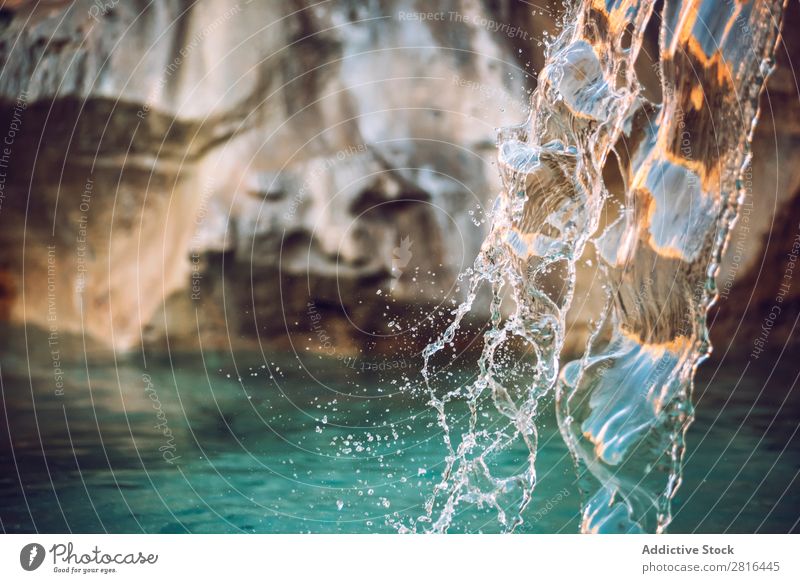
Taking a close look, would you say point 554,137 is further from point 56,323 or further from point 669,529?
point 56,323

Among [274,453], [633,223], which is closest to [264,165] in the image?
[274,453]

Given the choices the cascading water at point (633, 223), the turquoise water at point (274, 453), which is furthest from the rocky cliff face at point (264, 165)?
the cascading water at point (633, 223)

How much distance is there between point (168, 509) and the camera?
2467 mm

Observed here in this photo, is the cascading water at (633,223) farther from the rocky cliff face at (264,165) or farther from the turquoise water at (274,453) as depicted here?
the rocky cliff face at (264,165)

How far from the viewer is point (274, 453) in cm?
271

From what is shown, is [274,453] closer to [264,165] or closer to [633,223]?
[264,165]

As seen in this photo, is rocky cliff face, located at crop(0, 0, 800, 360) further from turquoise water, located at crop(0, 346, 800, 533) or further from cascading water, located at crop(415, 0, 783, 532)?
cascading water, located at crop(415, 0, 783, 532)

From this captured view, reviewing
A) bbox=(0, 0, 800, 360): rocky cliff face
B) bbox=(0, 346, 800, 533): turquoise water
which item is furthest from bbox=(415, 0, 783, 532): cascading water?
bbox=(0, 0, 800, 360): rocky cliff face

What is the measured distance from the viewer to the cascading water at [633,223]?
6.31 ft

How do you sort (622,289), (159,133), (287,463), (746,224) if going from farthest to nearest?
(746,224) → (159,133) → (287,463) → (622,289)

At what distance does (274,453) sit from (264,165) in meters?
0.94

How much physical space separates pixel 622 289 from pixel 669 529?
76cm

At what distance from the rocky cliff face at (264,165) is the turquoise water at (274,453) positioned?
154mm
